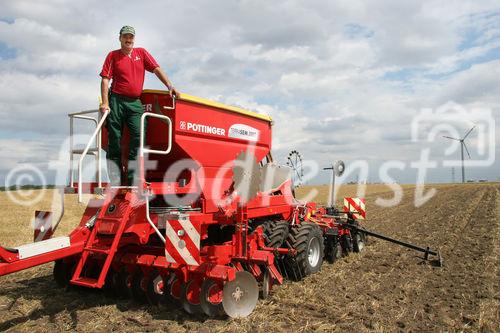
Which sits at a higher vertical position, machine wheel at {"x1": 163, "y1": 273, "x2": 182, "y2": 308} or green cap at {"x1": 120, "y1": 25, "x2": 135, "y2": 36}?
green cap at {"x1": 120, "y1": 25, "x2": 135, "y2": 36}

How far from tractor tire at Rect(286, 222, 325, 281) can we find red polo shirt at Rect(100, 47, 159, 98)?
334 centimetres

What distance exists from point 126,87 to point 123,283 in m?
2.62

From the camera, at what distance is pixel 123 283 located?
605 cm

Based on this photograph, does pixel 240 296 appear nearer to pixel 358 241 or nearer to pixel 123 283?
pixel 123 283

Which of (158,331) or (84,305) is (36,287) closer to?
(84,305)

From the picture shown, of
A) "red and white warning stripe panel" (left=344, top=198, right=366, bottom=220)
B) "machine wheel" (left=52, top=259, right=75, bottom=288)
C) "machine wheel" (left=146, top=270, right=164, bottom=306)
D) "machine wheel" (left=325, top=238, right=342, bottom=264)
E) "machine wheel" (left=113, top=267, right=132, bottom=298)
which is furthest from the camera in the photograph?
"red and white warning stripe panel" (left=344, top=198, right=366, bottom=220)

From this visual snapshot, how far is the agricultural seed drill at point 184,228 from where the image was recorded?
521 centimetres

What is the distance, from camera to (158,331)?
484 centimetres

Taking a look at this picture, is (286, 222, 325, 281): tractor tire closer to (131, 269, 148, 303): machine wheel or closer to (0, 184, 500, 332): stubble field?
(0, 184, 500, 332): stubble field

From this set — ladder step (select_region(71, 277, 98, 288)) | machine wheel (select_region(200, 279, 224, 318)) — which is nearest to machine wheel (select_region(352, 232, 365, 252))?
machine wheel (select_region(200, 279, 224, 318))

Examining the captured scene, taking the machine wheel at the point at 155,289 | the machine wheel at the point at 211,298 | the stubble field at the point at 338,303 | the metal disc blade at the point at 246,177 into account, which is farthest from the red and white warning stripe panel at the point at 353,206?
the machine wheel at the point at 155,289

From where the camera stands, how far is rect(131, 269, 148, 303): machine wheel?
580cm

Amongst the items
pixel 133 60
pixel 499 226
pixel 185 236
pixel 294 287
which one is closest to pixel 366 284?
pixel 294 287

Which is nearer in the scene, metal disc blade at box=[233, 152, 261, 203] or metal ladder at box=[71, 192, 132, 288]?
metal ladder at box=[71, 192, 132, 288]
